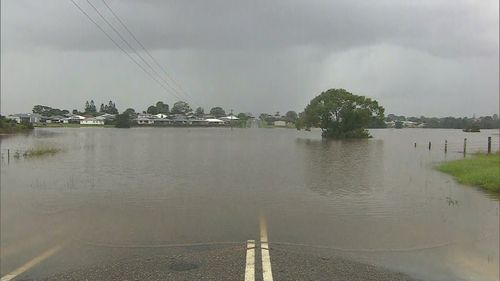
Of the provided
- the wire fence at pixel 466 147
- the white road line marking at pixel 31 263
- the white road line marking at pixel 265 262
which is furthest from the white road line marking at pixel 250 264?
the wire fence at pixel 466 147

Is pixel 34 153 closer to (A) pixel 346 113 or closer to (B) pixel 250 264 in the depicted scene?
(B) pixel 250 264

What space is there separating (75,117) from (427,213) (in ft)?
521

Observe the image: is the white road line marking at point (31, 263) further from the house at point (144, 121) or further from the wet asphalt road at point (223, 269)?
the house at point (144, 121)

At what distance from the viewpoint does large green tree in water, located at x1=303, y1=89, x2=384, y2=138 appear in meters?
94.6

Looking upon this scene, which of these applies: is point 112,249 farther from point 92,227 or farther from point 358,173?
point 358,173

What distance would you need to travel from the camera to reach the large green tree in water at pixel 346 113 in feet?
310

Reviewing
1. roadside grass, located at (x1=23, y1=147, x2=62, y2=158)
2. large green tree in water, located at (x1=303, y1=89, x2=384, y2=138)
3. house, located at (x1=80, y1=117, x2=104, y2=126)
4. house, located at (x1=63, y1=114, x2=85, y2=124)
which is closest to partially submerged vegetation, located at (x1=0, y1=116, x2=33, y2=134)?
roadside grass, located at (x1=23, y1=147, x2=62, y2=158)

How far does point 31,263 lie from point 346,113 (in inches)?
3494

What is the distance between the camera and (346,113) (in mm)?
94812

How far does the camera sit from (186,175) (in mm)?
28906

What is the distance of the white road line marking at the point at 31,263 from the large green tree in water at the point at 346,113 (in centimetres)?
8693

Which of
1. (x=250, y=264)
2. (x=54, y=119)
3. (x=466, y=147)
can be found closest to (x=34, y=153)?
(x=250, y=264)

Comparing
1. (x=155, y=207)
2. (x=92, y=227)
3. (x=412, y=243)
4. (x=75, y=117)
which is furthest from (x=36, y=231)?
(x=75, y=117)

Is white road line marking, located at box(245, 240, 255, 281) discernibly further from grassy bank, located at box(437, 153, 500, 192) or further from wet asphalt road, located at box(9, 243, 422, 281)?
grassy bank, located at box(437, 153, 500, 192)
